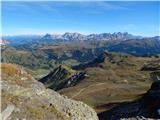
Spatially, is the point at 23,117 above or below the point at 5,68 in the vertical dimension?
below

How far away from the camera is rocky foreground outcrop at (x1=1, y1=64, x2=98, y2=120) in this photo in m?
30.4

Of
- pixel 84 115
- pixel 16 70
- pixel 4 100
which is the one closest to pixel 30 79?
pixel 16 70

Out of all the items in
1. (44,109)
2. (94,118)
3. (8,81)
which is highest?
(8,81)

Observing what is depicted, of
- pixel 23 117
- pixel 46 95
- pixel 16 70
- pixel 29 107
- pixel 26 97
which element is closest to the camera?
pixel 23 117

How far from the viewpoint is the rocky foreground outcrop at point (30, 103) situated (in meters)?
30.4

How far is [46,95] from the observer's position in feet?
123

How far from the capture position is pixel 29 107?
31906 mm

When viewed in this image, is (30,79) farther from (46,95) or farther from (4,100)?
(4,100)

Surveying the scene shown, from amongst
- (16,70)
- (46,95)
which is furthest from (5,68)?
(46,95)

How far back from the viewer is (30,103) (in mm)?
33156

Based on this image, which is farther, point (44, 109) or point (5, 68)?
point (5, 68)

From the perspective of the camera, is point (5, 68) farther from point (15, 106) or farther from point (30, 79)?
point (15, 106)

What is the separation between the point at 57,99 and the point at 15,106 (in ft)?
26.7

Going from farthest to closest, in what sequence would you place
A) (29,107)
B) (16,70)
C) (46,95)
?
(16,70)
(46,95)
(29,107)
